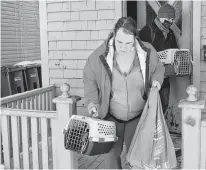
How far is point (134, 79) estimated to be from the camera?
259cm

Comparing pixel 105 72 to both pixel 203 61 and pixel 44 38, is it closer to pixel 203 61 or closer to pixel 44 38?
pixel 203 61

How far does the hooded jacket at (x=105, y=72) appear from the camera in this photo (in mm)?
2586

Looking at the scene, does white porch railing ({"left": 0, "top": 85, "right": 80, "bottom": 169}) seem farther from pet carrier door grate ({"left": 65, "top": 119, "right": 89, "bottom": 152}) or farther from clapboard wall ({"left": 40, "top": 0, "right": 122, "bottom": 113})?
clapboard wall ({"left": 40, "top": 0, "right": 122, "bottom": 113})

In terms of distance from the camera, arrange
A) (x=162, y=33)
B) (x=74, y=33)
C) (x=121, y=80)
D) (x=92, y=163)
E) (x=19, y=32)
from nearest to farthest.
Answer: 1. (x=121, y=80)
2. (x=92, y=163)
3. (x=162, y=33)
4. (x=74, y=33)
5. (x=19, y=32)

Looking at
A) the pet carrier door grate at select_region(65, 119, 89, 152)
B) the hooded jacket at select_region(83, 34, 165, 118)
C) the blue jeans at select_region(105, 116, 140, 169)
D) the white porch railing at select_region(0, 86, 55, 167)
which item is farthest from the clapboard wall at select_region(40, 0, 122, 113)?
the pet carrier door grate at select_region(65, 119, 89, 152)

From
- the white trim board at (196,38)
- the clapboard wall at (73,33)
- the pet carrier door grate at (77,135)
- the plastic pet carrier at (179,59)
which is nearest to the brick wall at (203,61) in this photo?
the white trim board at (196,38)

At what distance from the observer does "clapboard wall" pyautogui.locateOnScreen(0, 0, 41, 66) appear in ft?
27.5

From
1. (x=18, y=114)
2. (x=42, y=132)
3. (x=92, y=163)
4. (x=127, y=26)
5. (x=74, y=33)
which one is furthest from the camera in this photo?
(x=74, y=33)

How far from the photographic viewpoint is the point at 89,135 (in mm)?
2461

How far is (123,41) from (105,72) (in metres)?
0.29

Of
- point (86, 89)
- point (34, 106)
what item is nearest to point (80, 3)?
point (34, 106)

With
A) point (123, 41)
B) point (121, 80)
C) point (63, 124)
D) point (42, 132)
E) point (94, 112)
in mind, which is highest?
point (123, 41)

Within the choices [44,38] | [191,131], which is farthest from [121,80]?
[44,38]

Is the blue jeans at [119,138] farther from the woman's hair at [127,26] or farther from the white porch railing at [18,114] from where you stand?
the white porch railing at [18,114]
